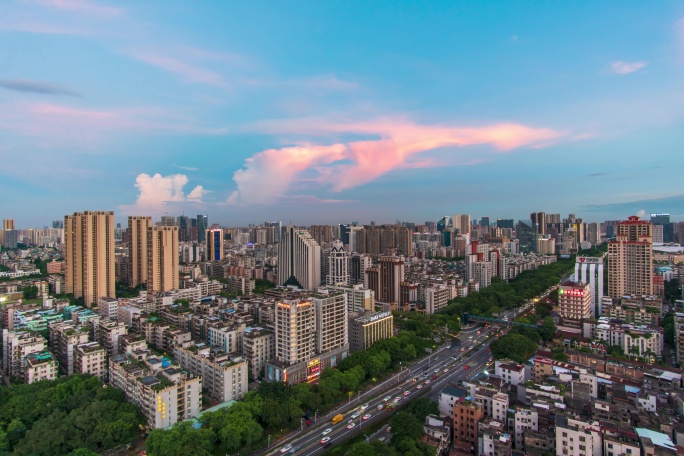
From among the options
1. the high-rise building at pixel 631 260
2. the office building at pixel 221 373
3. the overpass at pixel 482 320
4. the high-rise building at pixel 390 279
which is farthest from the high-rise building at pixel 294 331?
the high-rise building at pixel 631 260

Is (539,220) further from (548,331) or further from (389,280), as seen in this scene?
(548,331)

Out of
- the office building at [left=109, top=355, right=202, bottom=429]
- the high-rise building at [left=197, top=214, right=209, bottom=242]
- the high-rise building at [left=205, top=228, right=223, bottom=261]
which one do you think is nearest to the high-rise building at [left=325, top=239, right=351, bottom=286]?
the office building at [left=109, top=355, right=202, bottom=429]

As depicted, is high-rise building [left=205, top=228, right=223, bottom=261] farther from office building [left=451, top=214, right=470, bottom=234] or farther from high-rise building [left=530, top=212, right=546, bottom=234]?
high-rise building [left=530, top=212, right=546, bottom=234]

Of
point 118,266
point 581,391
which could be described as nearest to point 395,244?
point 118,266

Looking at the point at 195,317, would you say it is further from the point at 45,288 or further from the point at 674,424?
the point at 674,424

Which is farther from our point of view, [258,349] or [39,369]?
[258,349]

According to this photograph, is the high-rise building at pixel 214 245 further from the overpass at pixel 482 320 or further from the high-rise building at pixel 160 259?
the overpass at pixel 482 320

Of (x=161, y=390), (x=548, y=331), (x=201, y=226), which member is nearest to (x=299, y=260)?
(x=548, y=331)
